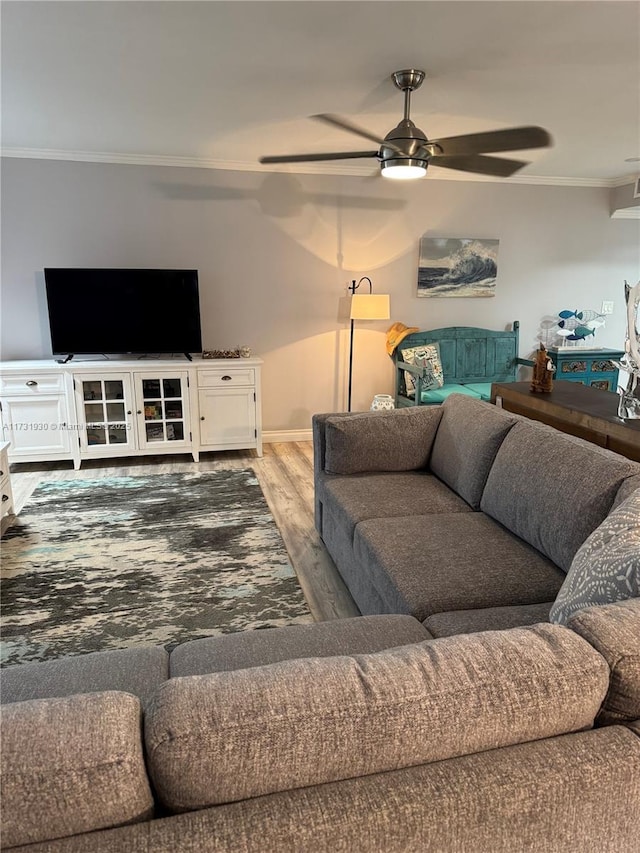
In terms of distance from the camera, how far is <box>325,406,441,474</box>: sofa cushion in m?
2.88

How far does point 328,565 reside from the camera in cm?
288

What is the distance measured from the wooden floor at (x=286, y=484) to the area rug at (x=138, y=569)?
0.08m

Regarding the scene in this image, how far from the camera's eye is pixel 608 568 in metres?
1.28

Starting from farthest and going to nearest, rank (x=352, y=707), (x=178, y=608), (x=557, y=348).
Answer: (x=557, y=348) → (x=178, y=608) → (x=352, y=707)

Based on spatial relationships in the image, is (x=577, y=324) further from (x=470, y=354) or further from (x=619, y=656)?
(x=619, y=656)

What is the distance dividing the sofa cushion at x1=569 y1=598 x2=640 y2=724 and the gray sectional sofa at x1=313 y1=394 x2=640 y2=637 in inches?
27.6

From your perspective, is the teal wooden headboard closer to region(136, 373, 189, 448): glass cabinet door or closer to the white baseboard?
the white baseboard

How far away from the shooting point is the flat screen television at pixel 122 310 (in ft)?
14.0

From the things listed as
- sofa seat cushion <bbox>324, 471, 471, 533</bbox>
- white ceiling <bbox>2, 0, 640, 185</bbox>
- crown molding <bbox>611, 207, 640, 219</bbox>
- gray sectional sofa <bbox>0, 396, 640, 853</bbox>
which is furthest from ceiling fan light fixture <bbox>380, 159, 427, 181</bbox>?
crown molding <bbox>611, 207, 640, 219</bbox>

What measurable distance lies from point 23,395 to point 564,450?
370 cm

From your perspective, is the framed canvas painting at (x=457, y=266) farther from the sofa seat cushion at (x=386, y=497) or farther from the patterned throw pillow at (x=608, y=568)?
the patterned throw pillow at (x=608, y=568)

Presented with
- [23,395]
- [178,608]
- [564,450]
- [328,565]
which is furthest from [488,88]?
[23,395]

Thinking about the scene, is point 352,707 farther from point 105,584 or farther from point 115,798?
point 105,584

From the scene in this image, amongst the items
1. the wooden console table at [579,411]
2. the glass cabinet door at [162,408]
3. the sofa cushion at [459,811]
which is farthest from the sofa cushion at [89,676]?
the glass cabinet door at [162,408]
